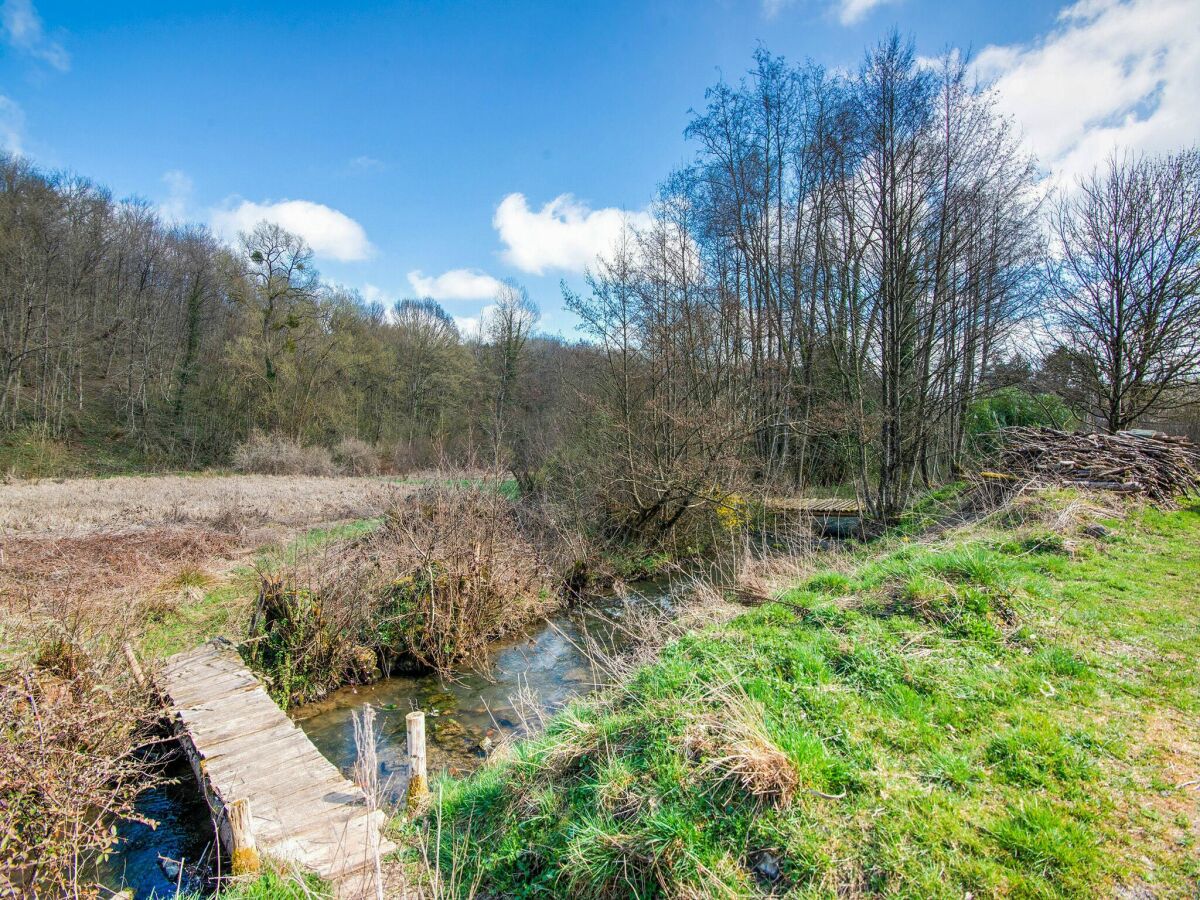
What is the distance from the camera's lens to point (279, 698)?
24.0 ft

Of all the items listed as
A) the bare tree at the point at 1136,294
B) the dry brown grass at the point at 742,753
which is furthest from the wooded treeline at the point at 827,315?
the dry brown grass at the point at 742,753

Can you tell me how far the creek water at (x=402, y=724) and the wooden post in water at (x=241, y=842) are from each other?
0.23m

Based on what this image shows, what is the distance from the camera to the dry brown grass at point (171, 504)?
13.1 meters

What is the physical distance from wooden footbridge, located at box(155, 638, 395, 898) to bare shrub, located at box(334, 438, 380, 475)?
24.0 meters

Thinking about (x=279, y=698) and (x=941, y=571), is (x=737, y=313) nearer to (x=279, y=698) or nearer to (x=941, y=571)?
(x=941, y=571)

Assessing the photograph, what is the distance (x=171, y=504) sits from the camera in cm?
1577

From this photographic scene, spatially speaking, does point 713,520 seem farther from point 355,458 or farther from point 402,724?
point 355,458

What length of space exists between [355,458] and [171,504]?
1511 centimetres

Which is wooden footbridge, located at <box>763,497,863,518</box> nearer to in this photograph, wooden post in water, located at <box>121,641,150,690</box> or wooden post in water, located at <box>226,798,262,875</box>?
wooden post in water, located at <box>121,641,150,690</box>

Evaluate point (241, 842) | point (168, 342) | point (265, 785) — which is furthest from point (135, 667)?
point (168, 342)

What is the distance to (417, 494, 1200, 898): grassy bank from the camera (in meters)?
2.84

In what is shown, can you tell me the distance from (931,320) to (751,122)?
8.40 meters

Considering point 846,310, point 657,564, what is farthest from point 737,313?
point 657,564

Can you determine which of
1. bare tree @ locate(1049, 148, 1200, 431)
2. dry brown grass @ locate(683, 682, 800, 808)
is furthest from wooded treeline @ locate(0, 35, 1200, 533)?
dry brown grass @ locate(683, 682, 800, 808)
